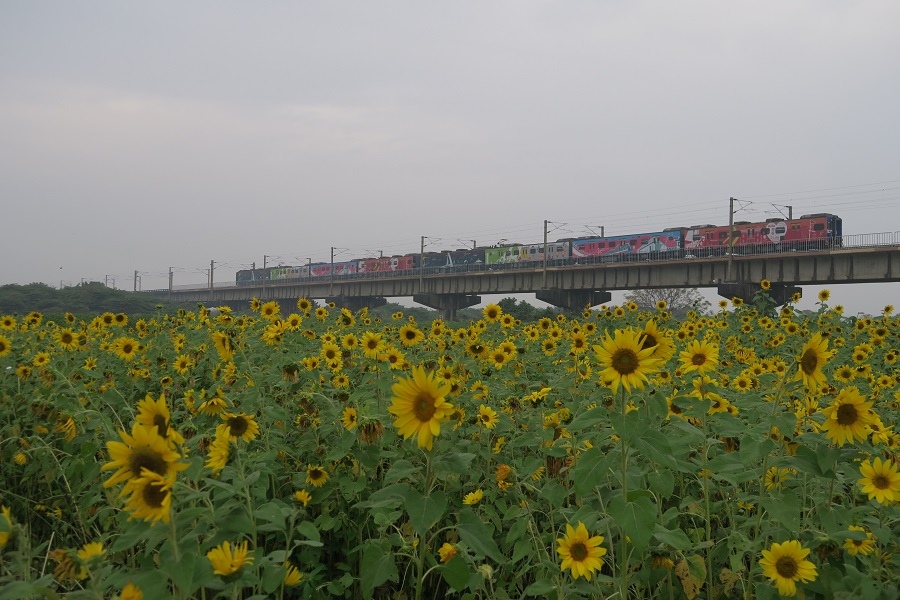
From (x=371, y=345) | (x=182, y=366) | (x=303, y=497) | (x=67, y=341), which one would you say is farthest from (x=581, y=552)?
(x=67, y=341)

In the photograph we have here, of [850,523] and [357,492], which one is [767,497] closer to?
[850,523]

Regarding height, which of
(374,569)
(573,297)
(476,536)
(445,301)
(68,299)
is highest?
(476,536)

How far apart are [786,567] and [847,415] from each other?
0.64 meters

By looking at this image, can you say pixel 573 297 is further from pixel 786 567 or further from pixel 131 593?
pixel 131 593

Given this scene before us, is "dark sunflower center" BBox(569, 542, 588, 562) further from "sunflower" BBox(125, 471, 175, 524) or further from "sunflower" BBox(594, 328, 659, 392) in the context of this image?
"sunflower" BBox(125, 471, 175, 524)

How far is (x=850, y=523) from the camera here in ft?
8.69

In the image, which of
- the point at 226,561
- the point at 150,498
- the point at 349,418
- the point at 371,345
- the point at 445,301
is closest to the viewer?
the point at 150,498

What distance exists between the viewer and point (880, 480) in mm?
2506

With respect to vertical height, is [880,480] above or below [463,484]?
above

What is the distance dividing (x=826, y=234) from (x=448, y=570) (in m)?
44.0

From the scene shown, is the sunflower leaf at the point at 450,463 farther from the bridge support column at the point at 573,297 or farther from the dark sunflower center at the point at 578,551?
the bridge support column at the point at 573,297

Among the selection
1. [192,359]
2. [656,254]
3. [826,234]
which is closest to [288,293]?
[656,254]

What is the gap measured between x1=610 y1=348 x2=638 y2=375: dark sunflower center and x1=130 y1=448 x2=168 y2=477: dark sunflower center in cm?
156

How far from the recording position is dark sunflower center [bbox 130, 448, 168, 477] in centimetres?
163
